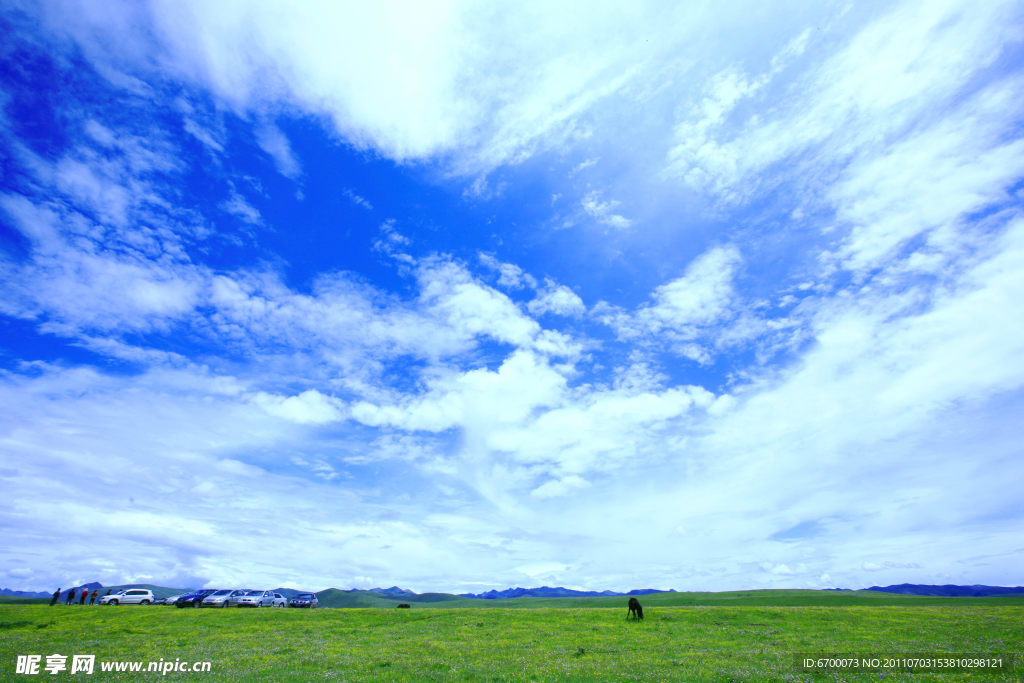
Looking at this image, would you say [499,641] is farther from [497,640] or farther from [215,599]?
[215,599]

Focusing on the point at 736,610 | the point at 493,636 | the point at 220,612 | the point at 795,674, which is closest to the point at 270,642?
the point at 493,636

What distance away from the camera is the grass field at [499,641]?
96.7 ft

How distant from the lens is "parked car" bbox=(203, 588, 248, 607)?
64.7 m

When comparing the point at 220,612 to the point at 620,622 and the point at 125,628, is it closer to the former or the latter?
the point at 125,628

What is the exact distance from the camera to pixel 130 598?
72188 millimetres

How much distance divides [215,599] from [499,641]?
4739 cm

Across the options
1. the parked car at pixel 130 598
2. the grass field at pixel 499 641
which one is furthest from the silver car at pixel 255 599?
the parked car at pixel 130 598

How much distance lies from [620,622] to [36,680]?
4798 cm

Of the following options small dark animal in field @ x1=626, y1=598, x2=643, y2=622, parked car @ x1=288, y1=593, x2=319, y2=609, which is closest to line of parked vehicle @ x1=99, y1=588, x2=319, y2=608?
parked car @ x1=288, y1=593, x2=319, y2=609

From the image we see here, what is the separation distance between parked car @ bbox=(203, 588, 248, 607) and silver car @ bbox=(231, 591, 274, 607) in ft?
2.00

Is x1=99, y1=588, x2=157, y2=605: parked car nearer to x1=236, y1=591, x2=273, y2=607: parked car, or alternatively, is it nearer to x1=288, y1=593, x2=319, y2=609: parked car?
x1=236, y1=591, x2=273, y2=607: parked car

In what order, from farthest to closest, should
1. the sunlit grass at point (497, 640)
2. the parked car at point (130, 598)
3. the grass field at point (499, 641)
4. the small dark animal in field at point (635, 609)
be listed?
the parked car at point (130, 598), the small dark animal in field at point (635, 609), the sunlit grass at point (497, 640), the grass field at point (499, 641)

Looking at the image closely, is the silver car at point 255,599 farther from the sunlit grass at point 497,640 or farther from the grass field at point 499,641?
the grass field at point 499,641

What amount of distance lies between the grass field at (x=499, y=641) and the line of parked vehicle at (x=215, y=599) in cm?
537
